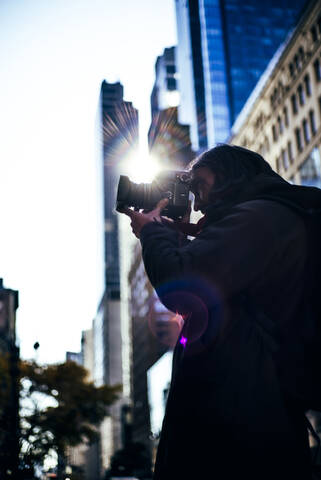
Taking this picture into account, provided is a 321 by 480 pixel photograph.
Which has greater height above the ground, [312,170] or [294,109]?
[294,109]

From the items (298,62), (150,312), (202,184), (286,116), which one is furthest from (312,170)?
(150,312)

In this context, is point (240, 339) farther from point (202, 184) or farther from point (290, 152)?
point (290, 152)

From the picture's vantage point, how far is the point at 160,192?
7.98 ft

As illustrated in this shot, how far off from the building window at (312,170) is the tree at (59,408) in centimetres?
1727

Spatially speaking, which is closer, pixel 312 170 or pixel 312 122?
pixel 312 170

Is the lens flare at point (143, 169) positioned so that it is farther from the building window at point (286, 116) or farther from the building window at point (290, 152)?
the building window at point (286, 116)

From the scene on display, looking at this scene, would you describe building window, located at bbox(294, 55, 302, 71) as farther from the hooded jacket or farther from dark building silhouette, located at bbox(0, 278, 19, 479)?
the hooded jacket

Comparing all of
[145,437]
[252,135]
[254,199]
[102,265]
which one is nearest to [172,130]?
[252,135]

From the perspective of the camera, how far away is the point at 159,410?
67.1 m

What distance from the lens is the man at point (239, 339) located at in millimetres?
1871

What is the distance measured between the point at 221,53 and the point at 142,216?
107558mm

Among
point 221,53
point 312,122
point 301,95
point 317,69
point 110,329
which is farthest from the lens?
point 110,329

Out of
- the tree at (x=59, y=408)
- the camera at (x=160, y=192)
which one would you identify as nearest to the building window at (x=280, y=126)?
the tree at (x=59, y=408)

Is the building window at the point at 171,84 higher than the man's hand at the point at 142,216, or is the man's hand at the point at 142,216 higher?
the building window at the point at 171,84
